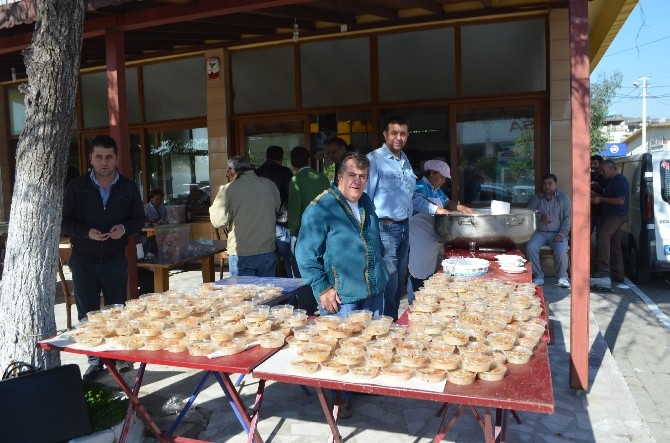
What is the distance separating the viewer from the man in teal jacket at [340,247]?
10.6ft

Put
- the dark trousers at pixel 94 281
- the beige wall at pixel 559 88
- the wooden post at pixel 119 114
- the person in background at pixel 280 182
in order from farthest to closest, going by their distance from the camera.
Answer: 1. the beige wall at pixel 559 88
2. the person in background at pixel 280 182
3. the wooden post at pixel 119 114
4. the dark trousers at pixel 94 281

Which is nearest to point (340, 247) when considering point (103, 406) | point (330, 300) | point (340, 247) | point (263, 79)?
point (340, 247)

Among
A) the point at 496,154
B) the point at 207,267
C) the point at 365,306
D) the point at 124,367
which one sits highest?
the point at 496,154

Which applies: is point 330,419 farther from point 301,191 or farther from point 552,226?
point 552,226

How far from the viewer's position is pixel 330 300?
3.26m

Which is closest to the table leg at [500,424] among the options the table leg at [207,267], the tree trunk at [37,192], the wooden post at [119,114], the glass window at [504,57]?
the tree trunk at [37,192]

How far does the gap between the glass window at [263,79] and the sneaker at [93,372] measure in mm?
4829

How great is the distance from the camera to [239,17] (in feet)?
21.1

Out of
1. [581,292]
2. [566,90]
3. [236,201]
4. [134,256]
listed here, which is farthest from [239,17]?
[581,292]

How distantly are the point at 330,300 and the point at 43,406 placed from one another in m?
1.57

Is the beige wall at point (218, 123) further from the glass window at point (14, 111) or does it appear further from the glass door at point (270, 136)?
the glass window at point (14, 111)

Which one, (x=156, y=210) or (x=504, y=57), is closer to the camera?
(x=504, y=57)

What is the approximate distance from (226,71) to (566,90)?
15.3ft

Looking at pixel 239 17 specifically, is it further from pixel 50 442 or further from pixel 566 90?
pixel 50 442
